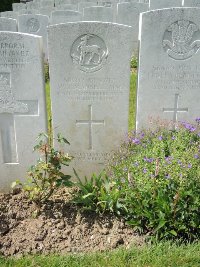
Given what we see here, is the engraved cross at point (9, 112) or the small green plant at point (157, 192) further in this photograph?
the engraved cross at point (9, 112)

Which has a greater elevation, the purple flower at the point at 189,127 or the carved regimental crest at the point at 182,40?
the carved regimental crest at the point at 182,40

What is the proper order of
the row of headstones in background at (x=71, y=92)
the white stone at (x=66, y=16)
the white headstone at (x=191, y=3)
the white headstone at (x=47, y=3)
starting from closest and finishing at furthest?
the row of headstones in background at (x=71, y=92) → the white stone at (x=66, y=16) → the white headstone at (x=191, y=3) → the white headstone at (x=47, y=3)

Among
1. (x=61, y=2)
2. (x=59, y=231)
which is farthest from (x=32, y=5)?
(x=59, y=231)

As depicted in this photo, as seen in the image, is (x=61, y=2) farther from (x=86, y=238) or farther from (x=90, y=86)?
(x=86, y=238)

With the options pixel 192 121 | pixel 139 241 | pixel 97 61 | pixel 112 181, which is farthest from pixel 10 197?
pixel 192 121

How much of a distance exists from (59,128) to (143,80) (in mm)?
1177

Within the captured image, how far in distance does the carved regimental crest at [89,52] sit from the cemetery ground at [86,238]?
1.19 meters

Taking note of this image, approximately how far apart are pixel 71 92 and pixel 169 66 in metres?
1.21

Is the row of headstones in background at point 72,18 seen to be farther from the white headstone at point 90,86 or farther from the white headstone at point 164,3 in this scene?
the white headstone at point 90,86

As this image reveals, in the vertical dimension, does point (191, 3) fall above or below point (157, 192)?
above

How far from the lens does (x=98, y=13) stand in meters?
10.7

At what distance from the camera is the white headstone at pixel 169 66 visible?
4.00 m

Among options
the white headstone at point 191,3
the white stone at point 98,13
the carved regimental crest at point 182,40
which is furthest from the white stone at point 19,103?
the white headstone at point 191,3

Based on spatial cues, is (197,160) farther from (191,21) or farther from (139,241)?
(191,21)
